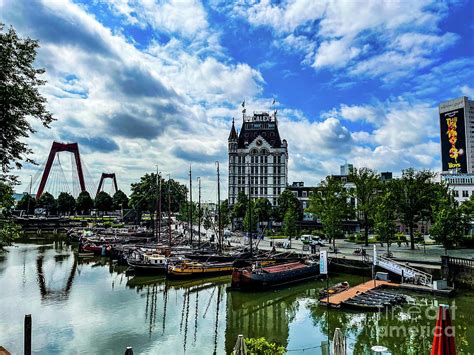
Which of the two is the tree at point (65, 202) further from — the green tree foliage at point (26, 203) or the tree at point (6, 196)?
the tree at point (6, 196)

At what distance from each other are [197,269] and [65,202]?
316 ft

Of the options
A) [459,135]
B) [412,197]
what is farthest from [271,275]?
[459,135]

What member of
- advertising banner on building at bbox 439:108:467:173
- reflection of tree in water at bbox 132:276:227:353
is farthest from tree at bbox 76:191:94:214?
advertising banner on building at bbox 439:108:467:173

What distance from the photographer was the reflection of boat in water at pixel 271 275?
112ft

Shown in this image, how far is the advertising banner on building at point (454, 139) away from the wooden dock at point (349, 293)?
148290 mm

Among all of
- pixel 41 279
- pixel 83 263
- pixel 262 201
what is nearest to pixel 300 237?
pixel 262 201

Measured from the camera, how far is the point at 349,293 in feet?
97.8

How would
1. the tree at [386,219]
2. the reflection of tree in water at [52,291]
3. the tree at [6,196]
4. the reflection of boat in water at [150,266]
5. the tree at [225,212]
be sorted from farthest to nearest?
the tree at [225,212] → the tree at [386,219] → the reflection of boat in water at [150,266] → the reflection of tree in water at [52,291] → the tree at [6,196]

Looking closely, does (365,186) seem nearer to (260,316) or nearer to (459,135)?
(260,316)

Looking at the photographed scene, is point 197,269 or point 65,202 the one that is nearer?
point 197,269

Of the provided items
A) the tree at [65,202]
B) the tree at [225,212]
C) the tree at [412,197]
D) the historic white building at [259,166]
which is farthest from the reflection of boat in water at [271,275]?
the tree at [65,202]

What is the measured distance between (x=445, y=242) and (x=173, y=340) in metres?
31.4

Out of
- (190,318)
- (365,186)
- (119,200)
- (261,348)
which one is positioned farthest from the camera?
(119,200)

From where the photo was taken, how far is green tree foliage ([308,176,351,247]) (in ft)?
166
